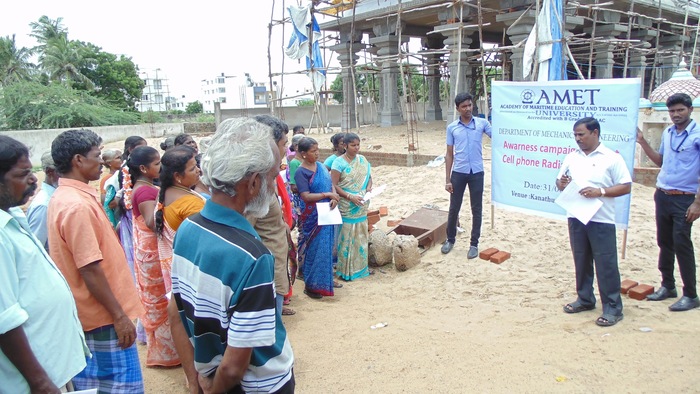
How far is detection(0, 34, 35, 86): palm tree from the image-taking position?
34656 millimetres

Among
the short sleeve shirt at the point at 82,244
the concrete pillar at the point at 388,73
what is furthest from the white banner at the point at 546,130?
the concrete pillar at the point at 388,73

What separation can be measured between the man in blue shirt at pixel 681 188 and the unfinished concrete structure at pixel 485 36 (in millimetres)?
8414

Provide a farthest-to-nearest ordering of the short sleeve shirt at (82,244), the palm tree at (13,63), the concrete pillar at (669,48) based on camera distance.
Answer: the palm tree at (13,63)
the concrete pillar at (669,48)
the short sleeve shirt at (82,244)

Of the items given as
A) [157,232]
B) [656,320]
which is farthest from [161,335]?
[656,320]

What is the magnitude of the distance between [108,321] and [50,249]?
41cm

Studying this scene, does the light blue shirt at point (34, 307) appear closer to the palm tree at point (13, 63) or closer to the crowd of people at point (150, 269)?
the crowd of people at point (150, 269)

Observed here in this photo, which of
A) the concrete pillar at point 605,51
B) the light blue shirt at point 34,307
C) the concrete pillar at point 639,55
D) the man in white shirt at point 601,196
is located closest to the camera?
the light blue shirt at point 34,307

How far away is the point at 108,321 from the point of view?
7.04 ft

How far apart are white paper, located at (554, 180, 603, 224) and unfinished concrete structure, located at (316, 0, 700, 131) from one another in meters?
8.72

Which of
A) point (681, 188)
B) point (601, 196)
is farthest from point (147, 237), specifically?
point (681, 188)

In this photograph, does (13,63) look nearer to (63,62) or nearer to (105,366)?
(63,62)

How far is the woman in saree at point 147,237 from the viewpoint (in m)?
2.94

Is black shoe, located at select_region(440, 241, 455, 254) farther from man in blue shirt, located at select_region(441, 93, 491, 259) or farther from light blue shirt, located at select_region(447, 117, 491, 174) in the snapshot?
light blue shirt, located at select_region(447, 117, 491, 174)

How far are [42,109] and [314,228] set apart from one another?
25.8 metres
